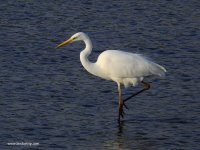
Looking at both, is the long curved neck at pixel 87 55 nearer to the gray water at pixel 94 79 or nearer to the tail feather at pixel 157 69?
the gray water at pixel 94 79

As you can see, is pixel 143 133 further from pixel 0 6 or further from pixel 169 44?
pixel 0 6

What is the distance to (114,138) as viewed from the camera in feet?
48.7

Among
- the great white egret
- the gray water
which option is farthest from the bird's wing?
the gray water

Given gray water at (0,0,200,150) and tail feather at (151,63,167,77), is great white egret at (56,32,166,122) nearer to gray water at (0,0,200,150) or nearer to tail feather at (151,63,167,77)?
tail feather at (151,63,167,77)

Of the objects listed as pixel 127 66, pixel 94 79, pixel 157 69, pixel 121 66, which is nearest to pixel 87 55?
pixel 121 66

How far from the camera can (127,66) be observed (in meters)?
16.3

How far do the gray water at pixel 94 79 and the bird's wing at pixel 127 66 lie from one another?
791 millimetres

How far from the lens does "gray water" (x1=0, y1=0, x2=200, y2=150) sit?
1484cm

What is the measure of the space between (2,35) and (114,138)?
8.65 meters

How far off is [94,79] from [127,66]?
262cm

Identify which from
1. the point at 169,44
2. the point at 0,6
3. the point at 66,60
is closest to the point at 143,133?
the point at 66,60

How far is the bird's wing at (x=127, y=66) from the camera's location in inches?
640

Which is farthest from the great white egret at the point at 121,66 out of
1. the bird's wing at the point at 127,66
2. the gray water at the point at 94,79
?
the gray water at the point at 94,79

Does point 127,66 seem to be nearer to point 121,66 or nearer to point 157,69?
point 121,66
